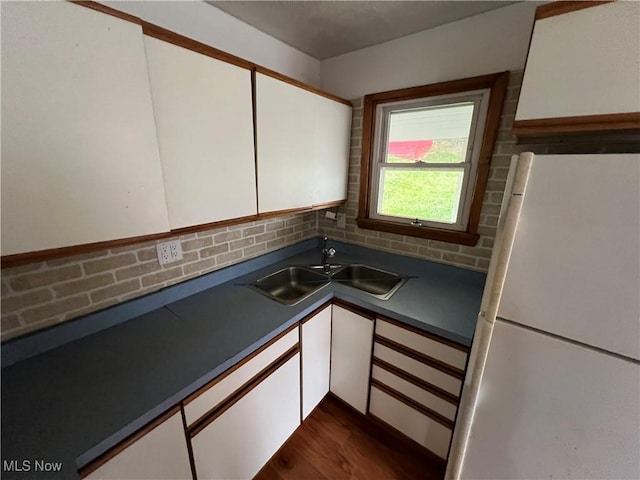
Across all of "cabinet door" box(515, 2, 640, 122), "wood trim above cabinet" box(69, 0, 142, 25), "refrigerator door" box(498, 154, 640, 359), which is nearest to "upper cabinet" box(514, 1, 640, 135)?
"cabinet door" box(515, 2, 640, 122)

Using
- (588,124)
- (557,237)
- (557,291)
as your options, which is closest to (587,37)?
(588,124)

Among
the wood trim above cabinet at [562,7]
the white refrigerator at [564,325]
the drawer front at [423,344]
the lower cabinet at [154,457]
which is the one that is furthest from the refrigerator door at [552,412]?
the lower cabinet at [154,457]

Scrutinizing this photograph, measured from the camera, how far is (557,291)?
734mm

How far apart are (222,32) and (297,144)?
736 millimetres

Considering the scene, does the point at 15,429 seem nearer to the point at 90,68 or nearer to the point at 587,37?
the point at 90,68

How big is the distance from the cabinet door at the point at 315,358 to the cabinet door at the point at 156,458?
0.66m

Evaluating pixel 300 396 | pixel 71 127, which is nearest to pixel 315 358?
pixel 300 396

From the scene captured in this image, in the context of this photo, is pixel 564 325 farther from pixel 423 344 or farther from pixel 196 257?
pixel 196 257

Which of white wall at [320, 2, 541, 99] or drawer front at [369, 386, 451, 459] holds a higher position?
white wall at [320, 2, 541, 99]

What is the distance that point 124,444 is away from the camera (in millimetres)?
733

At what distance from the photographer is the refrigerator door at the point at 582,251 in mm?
635

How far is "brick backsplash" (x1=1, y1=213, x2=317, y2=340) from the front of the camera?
0.90 meters

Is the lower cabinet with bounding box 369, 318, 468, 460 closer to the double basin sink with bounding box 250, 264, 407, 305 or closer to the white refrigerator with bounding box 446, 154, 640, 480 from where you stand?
the white refrigerator with bounding box 446, 154, 640, 480

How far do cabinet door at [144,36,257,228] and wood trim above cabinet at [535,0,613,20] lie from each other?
3.57 feet
